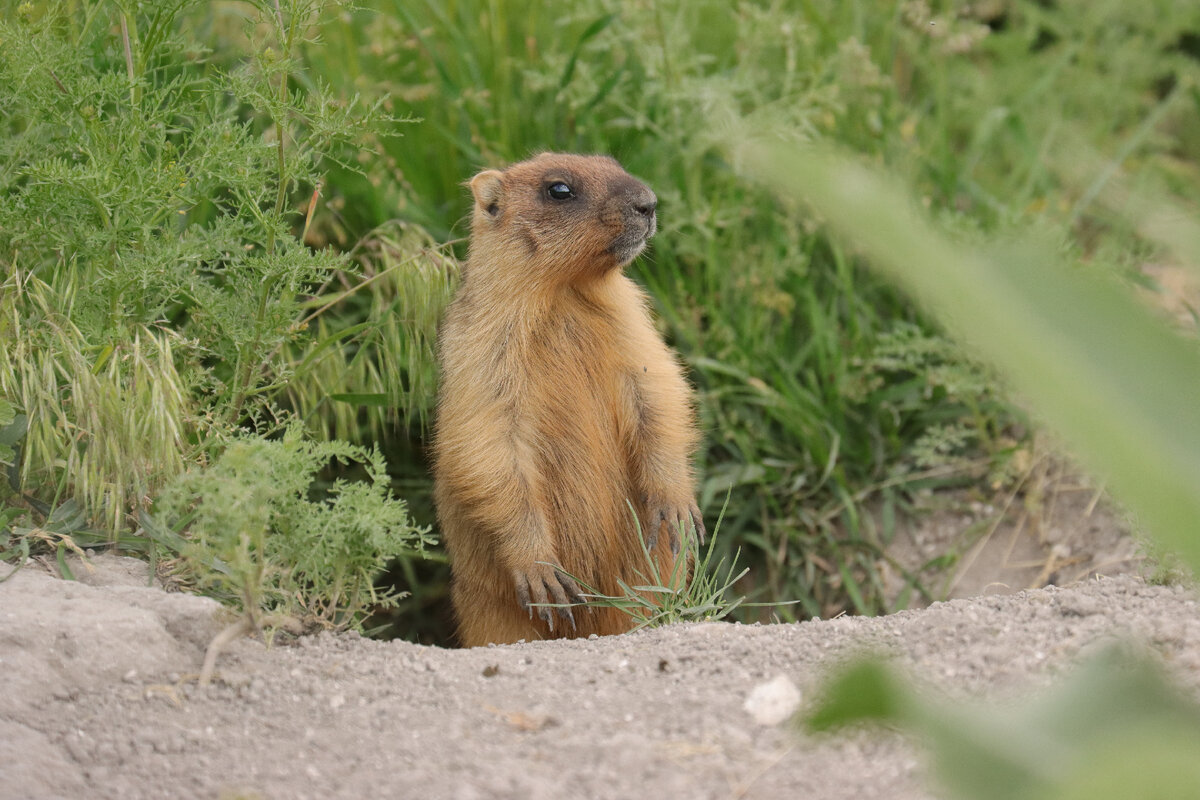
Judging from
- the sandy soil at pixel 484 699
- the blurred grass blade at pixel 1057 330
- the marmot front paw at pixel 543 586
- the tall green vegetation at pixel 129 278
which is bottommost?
the marmot front paw at pixel 543 586

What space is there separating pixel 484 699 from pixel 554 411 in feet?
6.30

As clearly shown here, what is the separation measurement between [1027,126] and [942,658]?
4.68m

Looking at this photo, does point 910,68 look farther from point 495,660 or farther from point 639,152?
point 495,660

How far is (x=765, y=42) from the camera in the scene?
5941 mm

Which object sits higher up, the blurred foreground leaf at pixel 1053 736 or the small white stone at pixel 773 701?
the blurred foreground leaf at pixel 1053 736

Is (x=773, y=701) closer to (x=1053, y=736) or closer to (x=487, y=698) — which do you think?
(x=487, y=698)

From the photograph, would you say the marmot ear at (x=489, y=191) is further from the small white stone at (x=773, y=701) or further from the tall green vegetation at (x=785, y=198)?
the small white stone at (x=773, y=701)

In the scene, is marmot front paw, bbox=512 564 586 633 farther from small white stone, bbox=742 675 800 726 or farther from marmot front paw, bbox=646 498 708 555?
small white stone, bbox=742 675 800 726

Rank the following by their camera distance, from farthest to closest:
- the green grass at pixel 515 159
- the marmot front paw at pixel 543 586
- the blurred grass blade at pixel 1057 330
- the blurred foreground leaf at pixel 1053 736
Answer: the marmot front paw at pixel 543 586
the green grass at pixel 515 159
the blurred foreground leaf at pixel 1053 736
the blurred grass blade at pixel 1057 330

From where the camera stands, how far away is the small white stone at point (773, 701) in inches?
97.1

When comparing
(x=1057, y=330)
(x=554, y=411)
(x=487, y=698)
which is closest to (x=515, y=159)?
(x=554, y=411)

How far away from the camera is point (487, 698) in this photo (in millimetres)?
2717

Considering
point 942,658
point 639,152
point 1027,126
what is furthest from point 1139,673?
point 1027,126

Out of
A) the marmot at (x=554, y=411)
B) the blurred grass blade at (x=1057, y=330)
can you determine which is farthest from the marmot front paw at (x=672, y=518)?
the blurred grass blade at (x=1057, y=330)
